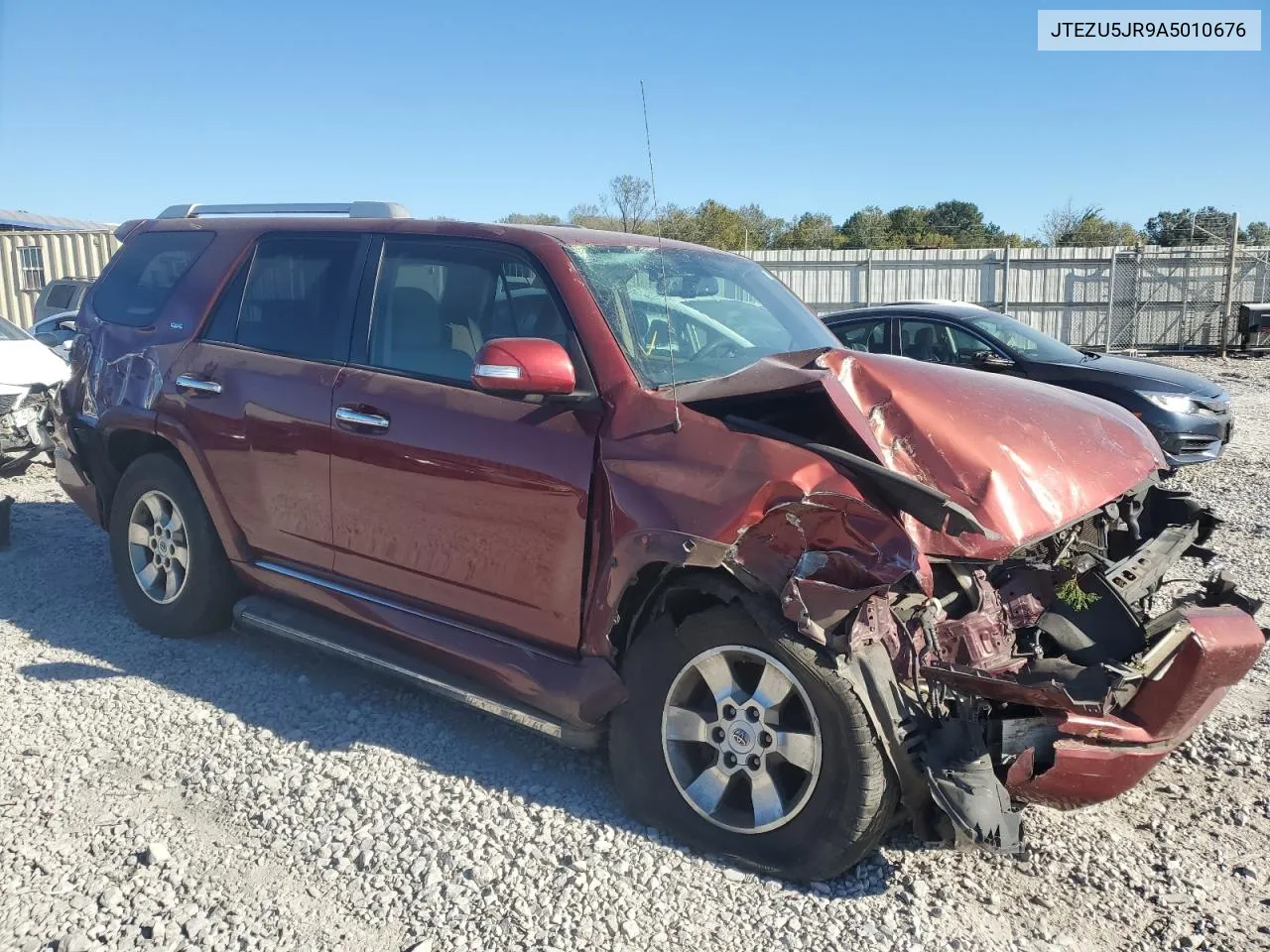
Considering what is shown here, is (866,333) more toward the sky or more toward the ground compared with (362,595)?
more toward the sky

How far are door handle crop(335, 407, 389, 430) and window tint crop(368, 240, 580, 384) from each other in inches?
8.7

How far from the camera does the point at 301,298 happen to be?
4.50 m

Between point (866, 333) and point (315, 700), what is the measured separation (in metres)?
7.12

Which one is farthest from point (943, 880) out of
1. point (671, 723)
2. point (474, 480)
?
point (474, 480)

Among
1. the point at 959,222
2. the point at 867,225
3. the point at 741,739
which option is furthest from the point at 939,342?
the point at 959,222

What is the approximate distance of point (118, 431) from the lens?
5.11 metres

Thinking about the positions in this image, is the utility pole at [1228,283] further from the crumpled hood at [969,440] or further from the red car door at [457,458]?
the red car door at [457,458]

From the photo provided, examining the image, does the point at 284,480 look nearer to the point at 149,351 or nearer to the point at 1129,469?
the point at 149,351

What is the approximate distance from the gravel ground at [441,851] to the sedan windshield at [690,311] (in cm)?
158

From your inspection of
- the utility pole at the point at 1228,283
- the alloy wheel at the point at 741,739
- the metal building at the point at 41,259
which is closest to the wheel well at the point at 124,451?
the alloy wheel at the point at 741,739

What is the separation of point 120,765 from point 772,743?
2465 mm

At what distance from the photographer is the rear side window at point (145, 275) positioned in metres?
5.07

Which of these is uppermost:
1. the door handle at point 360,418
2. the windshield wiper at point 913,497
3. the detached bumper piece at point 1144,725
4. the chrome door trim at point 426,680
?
the door handle at point 360,418

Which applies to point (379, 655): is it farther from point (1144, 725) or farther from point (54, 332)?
point (54, 332)
